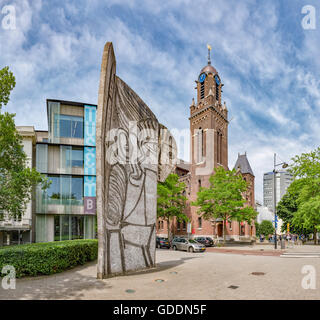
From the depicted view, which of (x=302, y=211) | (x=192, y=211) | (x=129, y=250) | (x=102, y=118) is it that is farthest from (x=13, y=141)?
(x=192, y=211)

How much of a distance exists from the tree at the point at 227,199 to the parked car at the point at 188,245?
747 cm

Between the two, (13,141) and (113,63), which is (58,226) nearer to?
(13,141)

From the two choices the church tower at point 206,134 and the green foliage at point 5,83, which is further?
the church tower at point 206,134

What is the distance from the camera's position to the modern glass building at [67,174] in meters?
29.9

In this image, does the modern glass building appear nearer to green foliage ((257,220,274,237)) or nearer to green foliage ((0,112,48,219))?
green foliage ((0,112,48,219))

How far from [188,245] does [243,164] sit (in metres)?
35.5

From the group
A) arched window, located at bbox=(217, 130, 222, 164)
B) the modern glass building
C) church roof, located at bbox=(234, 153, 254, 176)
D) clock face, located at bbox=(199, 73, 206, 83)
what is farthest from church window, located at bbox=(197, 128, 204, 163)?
the modern glass building

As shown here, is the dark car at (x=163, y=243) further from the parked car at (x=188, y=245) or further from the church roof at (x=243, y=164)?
the church roof at (x=243, y=164)

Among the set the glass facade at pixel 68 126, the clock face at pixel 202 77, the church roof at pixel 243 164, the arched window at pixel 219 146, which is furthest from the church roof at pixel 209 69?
the glass facade at pixel 68 126

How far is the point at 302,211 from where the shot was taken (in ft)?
60.1

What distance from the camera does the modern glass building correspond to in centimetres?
2992

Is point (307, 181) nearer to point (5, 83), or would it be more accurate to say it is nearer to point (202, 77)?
point (5, 83)

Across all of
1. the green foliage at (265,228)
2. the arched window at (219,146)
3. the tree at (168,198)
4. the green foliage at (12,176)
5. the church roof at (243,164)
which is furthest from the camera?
the green foliage at (265,228)
